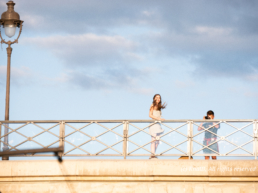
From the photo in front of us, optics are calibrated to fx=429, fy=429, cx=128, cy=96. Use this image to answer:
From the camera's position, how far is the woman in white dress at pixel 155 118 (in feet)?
35.4

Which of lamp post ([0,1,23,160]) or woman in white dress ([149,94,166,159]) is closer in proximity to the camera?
woman in white dress ([149,94,166,159])

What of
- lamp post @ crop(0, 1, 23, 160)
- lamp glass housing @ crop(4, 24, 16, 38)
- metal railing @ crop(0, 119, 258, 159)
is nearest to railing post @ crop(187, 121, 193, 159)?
metal railing @ crop(0, 119, 258, 159)

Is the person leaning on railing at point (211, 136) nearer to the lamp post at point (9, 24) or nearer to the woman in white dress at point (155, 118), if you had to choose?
the woman in white dress at point (155, 118)

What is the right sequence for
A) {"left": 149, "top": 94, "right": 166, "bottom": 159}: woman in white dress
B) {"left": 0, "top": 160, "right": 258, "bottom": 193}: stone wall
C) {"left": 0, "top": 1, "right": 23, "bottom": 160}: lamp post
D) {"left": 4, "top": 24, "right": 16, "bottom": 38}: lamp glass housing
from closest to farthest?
{"left": 0, "top": 160, "right": 258, "bottom": 193}: stone wall → {"left": 149, "top": 94, "right": 166, "bottom": 159}: woman in white dress → {"left": 0, "top": 1, "right": 23, "bottom": 160}: lamp post → {"left": 4, "top": 24, "right": 16, "bottom": 38}: lamp glass housing

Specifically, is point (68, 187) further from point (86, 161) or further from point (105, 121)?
point (105, 121)

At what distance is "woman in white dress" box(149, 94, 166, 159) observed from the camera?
10.8 m

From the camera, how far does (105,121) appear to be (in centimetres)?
1076

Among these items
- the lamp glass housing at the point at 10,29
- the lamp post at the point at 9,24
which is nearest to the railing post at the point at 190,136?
the lamp post at the point at 9,24

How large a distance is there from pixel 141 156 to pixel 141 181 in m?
0.84

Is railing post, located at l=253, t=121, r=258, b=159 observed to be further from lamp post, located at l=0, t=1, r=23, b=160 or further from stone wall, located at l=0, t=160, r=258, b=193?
lamp post, located at l=0, t=1, r=23, b=160

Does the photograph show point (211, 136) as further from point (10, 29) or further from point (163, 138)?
point (10, 29)

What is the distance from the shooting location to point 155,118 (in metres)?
11.0

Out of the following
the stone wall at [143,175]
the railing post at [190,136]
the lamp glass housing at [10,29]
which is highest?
the lamp glass housing at [10,29]

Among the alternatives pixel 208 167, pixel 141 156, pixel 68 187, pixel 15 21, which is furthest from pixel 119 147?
pixel 15 21
